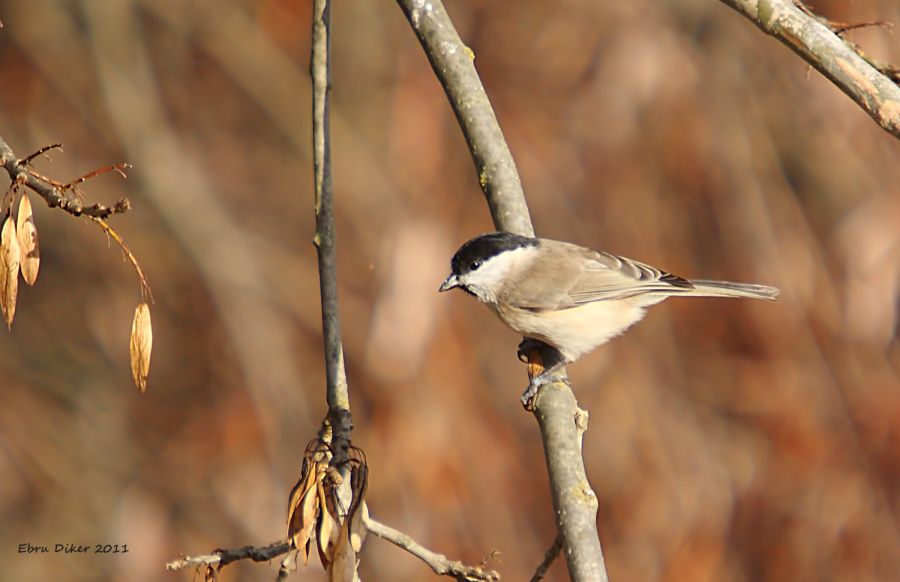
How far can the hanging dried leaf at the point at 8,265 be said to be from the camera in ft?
5.51

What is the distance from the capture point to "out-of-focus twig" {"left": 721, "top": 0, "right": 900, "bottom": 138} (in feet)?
6.31

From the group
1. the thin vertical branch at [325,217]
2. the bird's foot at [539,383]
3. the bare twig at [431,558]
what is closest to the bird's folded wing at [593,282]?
the bird's foot at [539,383]

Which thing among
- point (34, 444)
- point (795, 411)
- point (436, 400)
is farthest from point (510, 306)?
point (34, 444)

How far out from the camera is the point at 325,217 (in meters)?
2.33

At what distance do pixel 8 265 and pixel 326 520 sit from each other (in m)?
0.73

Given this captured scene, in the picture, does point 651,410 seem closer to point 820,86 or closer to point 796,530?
point 796,530

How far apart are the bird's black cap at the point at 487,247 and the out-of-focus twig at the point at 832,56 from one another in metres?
0.87

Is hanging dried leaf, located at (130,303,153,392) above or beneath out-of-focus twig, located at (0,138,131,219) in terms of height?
beneath

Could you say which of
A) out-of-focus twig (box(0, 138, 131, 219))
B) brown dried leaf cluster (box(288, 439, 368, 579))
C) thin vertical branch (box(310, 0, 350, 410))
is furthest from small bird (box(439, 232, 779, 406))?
out-of-focus twig (box(0, 138, 131, 219))

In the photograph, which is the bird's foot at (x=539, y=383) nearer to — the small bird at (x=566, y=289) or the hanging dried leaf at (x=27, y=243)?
the small bird at (x=566, y=289)

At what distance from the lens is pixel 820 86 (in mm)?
5996

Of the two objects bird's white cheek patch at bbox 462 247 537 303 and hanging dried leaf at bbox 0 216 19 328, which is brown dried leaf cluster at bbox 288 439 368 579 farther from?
bird's white cheek patch at bbox 462 247 537 303

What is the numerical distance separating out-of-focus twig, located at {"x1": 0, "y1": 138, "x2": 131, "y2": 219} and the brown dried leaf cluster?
2.03ft

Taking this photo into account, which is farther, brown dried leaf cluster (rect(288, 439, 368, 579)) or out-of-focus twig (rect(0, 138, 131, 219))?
brown dried leaf cluster (rect(288, 439, 368, 579))
